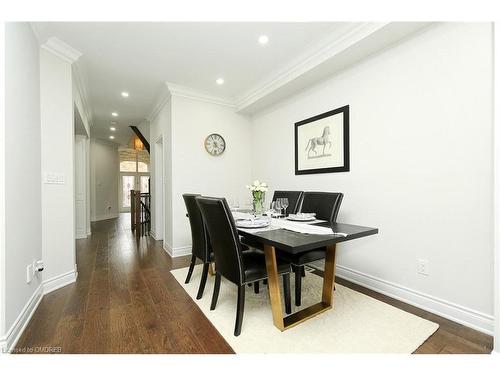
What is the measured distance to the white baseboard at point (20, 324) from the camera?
136 cm

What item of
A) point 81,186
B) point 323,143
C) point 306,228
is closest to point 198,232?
point 306,228

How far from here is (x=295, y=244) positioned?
4.28 feet

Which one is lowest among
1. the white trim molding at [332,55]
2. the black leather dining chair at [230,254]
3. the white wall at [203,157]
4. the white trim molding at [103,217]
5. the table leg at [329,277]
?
the white trim molding at [103,217]

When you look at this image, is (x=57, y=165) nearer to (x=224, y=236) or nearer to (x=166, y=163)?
(x=166, y=163)

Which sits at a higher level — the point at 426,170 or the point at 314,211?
the point at 426,170

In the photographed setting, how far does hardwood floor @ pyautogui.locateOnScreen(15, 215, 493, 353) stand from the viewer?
1.44 meters

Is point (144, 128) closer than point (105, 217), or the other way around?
point (144, 128)

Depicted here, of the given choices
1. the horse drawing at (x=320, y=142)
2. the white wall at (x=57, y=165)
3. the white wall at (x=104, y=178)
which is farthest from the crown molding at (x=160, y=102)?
the white wall at (x=104, y=178)

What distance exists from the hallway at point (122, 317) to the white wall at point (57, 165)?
29cm

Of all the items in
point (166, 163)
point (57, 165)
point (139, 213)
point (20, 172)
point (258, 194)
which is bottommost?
point (139, 213)

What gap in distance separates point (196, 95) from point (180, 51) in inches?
41.1

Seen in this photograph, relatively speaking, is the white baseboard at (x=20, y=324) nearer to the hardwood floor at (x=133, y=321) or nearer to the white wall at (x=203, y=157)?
the hardwood floor at (x=133, y=321)

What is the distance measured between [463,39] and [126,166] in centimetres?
980

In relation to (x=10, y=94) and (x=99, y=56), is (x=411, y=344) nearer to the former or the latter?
(x=10, y=94)
